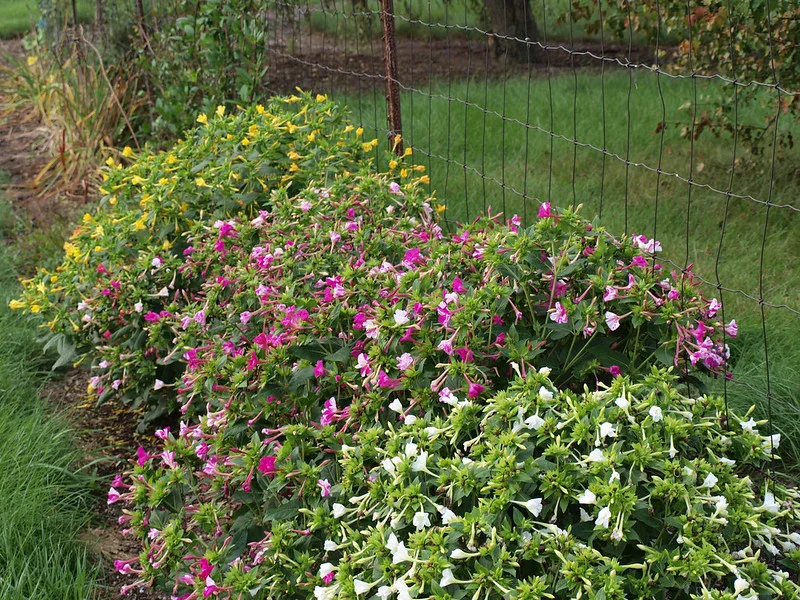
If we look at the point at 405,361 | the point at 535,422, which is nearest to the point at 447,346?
the point at 405,361

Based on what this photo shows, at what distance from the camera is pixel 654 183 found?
5.37 m

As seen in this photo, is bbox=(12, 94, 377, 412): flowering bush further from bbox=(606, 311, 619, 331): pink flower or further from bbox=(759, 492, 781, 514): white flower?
bbox=(759, 492, 781, 514): white flower

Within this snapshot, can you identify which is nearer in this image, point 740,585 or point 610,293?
point 740,585

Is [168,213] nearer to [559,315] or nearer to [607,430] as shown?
[559,315]

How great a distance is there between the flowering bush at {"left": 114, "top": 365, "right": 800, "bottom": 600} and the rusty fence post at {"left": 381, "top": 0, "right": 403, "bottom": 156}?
1996mm

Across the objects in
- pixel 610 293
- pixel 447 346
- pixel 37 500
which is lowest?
pixel 37 500

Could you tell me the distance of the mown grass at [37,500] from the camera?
253 centimetres

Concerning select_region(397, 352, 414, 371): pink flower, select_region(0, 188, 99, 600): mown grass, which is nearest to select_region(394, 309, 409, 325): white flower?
select_region(397, 352, 414, 371): pink flower

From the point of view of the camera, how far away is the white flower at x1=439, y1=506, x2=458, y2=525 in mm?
1925

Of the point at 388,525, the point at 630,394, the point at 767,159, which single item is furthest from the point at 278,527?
the point at 767,159

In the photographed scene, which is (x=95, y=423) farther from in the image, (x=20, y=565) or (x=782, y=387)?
(x=782, y=387)

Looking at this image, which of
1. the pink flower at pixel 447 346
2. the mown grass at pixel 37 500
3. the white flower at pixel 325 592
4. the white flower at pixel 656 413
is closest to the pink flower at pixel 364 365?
the pink flower at pixel 447 346

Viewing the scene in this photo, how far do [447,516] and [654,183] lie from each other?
12.7ft

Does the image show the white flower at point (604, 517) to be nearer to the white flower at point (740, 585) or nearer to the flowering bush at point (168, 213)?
the white flower at point (740, 585)
